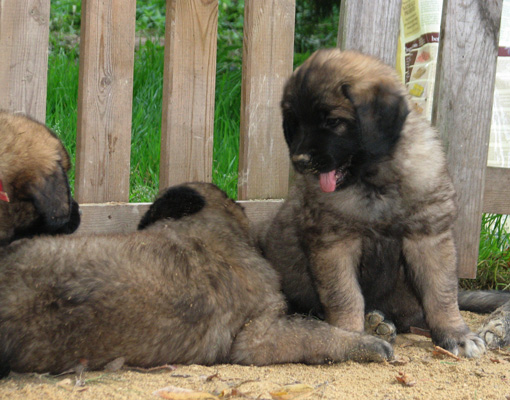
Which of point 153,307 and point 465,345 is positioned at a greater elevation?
point 153,307

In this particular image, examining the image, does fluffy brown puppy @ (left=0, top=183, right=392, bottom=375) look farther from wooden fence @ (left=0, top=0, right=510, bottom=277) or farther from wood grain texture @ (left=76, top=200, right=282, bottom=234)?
wooden fence @ (left=0, top=0, right=510, bottom=277)

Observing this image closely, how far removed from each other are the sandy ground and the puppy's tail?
86 centimetres

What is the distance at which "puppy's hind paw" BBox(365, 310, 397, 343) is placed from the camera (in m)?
3.48

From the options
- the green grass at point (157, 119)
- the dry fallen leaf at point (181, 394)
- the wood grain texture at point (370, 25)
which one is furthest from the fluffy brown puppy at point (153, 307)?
the green grass at point (157, 119)

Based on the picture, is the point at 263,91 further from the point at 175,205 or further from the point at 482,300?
the point at 482,300

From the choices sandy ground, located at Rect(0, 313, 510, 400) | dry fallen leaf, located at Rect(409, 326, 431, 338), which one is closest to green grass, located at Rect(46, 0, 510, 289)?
dry fallen leaf, located at Rect(409, 326, 431, 338)

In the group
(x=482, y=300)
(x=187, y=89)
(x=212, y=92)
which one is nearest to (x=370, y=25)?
(x=212, y=92)

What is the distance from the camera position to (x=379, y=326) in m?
3.51

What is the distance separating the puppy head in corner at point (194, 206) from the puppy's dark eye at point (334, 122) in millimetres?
730

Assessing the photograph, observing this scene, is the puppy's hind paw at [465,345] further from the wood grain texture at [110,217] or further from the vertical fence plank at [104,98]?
the vertical fence plank at [104,98]

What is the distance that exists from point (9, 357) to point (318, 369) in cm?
120

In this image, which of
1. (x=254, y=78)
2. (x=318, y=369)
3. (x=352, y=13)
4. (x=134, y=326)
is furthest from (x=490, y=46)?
(x=134, y=326)

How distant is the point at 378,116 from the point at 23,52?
5.67 feet

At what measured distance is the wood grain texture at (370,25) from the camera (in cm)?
406
